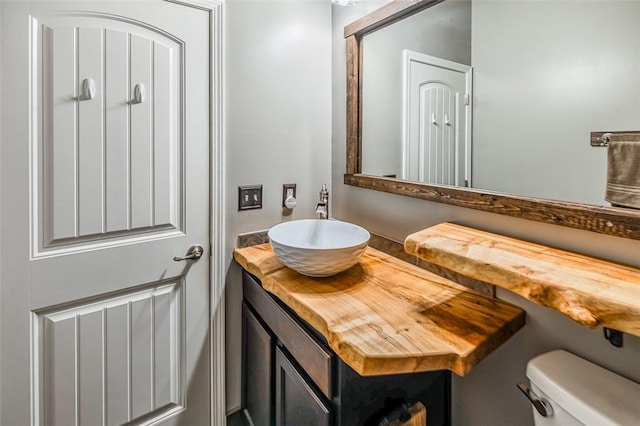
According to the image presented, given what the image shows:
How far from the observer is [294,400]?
1160mm

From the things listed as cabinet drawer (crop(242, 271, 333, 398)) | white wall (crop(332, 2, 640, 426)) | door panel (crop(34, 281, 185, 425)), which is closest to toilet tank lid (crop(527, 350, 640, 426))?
white wall (crop(332, 2, 640, 426))

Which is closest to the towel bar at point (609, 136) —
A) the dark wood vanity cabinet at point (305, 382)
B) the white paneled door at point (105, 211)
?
the dark wood vanity cabinet at point (305, 382)

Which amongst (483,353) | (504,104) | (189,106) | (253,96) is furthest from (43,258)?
Answer: (504,104)

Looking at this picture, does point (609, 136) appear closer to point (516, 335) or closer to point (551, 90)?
point (551, 90)

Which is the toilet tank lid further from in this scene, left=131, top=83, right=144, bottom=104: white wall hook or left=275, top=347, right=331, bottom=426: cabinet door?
left=131, top=83, right=144, bottom=104: white wall hook

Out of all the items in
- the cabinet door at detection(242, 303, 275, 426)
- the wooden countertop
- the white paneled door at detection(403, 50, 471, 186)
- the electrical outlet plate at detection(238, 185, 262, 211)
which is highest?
the white paneled door at detection(403, 50, 471, 186)

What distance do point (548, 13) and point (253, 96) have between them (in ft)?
3.73

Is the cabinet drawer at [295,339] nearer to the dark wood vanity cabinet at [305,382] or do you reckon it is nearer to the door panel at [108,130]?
the dark wood vanity cabinet at [305,382]

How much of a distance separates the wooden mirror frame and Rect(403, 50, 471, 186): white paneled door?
86 mm

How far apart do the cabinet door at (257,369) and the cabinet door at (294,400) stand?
6cm

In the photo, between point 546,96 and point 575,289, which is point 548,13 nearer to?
point 546,96

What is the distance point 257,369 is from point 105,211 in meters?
0.87

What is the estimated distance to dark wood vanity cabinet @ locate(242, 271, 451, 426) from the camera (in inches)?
37.9

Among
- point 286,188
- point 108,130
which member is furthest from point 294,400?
point 108,130
